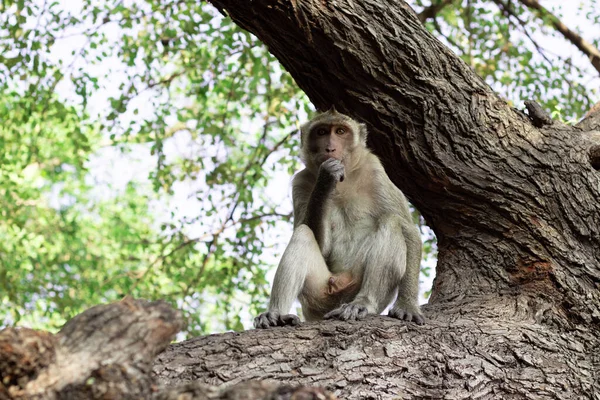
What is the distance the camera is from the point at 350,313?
5004 mm

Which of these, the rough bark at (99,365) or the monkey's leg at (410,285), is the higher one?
the monkey's leg at (410,285)

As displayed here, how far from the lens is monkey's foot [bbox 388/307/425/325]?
478cm

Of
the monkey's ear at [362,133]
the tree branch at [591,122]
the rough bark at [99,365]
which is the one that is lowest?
the rough bark at [99,365]

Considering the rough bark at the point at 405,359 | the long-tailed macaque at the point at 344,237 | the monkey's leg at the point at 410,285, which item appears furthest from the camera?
the long-tailed macaque at the point at 344,237

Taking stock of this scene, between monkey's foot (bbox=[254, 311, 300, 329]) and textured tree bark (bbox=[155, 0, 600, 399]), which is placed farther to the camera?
monkey's foot (bbox=[254, 311, 300, 329])

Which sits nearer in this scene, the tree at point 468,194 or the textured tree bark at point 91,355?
the textured tree bark at point 91,355

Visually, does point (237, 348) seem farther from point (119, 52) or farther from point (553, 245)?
point (119, 52)

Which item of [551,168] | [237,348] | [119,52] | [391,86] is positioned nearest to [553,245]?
[551,168]

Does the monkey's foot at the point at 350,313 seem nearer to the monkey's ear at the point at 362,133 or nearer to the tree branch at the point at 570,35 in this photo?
the monkey's ear at the point at 362,133

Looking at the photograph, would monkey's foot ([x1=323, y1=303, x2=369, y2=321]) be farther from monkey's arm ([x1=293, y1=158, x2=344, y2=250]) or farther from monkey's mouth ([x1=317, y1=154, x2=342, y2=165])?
monkey's mouth ([x1=317, y1=154, x2=342, y2=165])

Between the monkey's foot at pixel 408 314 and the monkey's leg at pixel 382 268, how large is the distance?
426 mm

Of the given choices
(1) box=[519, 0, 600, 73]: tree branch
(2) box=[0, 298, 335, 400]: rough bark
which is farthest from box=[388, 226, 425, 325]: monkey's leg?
(1) box=[519, 0, 600, 73]: tree branch

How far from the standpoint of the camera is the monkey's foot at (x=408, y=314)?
478 cm

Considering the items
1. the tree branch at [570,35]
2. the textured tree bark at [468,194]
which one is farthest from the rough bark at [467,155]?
the tree branch at [570,35]
